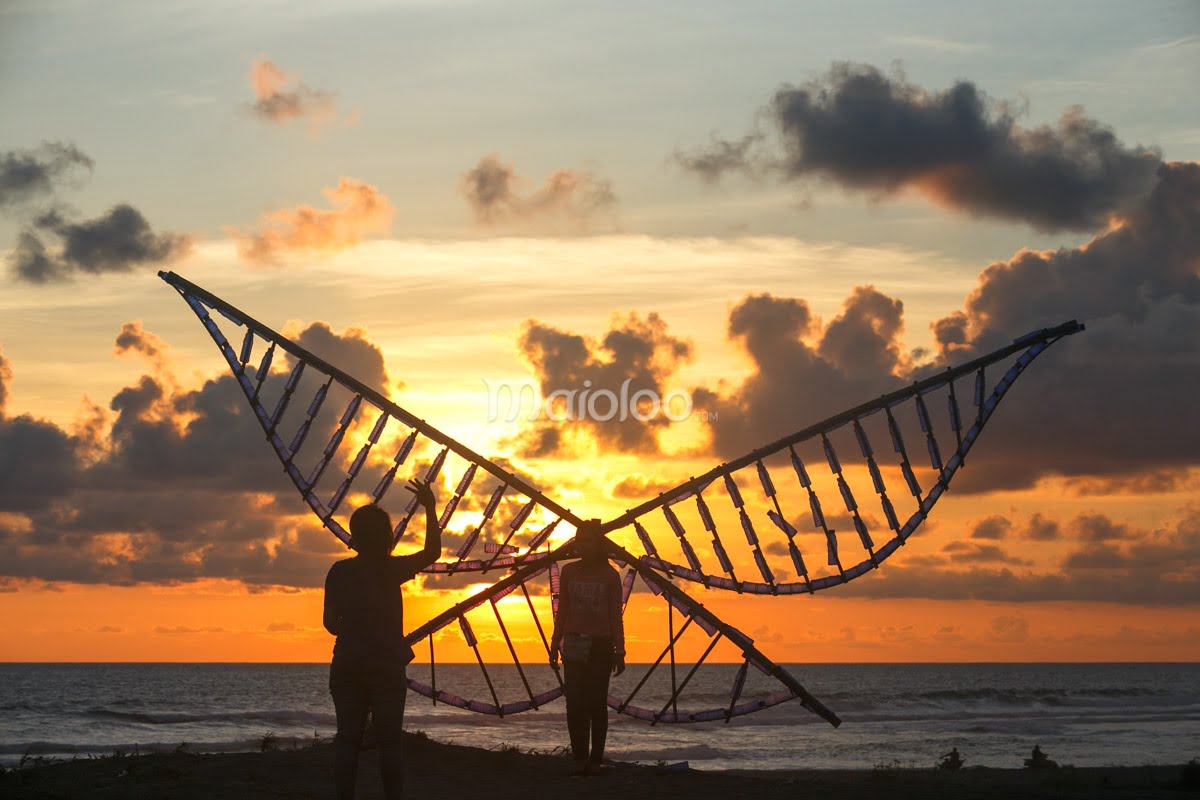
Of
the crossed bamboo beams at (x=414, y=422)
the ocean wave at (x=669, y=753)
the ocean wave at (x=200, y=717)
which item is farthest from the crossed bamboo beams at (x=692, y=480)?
the ocean wave at (x=200, y=717)

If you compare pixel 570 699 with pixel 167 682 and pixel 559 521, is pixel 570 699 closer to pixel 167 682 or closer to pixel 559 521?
pixel 559 521

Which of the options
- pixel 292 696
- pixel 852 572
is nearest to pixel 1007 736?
pixel 852 572

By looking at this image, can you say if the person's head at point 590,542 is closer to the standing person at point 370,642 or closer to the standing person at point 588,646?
the standing person at point 588,646

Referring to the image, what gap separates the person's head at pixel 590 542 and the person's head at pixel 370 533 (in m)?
4.80

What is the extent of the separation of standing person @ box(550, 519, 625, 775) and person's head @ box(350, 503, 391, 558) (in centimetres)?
439

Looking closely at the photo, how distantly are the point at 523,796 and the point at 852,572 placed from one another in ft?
14.2

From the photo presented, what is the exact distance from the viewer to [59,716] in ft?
188

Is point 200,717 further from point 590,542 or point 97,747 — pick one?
point 590,542

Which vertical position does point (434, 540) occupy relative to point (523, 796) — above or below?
above

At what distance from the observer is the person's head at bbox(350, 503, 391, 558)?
376 inches

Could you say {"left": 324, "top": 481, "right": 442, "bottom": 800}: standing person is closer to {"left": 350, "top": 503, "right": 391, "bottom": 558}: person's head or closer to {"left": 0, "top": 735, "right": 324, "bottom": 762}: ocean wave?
{"left": 350, "top": 503, "right": 391, "bottom": 558}: person's head

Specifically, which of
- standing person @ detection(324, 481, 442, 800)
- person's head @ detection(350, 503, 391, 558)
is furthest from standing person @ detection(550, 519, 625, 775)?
person's head @ detection(350, 503, 391, 558)

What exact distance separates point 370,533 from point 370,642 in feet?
2.47

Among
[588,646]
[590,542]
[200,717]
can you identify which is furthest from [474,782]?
[200,717]
